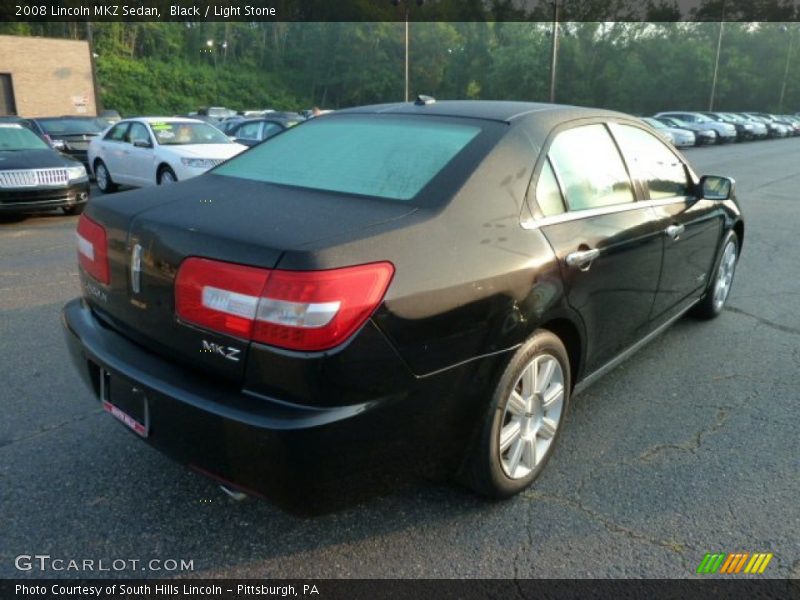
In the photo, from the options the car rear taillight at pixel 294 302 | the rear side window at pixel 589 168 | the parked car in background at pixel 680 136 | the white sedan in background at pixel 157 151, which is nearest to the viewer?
the car rear taillight at pixel 294 302

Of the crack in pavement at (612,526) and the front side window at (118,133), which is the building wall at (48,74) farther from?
the crack in pavement at (612,526)

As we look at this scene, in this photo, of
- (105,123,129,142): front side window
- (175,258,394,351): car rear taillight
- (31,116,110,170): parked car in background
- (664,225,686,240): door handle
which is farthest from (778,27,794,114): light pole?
(175,258,394,351): car rear taillight

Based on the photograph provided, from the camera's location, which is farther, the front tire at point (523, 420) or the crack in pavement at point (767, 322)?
the crack in pavement at point (767, 322)

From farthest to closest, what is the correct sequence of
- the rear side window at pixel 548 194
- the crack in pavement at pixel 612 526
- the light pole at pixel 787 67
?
the light pole at pixel 787 67, the rear side window at pixel 548 194, the crack in pavement at pixel 612 526

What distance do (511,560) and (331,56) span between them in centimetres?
9191

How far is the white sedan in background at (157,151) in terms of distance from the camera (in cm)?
1037

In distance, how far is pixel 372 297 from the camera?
2004 millimetres

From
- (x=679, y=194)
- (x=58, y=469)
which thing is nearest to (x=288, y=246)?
(x=58, y=469)

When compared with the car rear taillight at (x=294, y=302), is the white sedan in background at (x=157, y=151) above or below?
below

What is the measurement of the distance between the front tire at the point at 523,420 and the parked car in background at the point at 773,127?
42556mm

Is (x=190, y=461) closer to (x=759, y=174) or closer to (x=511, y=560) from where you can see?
(x=511, y=560)

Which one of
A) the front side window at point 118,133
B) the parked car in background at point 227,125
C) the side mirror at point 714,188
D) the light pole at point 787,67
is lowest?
the parked car in background at point 227,125

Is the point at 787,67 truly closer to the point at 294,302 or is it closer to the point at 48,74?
the point at 48,74

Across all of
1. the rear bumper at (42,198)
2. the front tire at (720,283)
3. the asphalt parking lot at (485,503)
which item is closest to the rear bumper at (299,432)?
the asphalt parking lot at (485,503)
